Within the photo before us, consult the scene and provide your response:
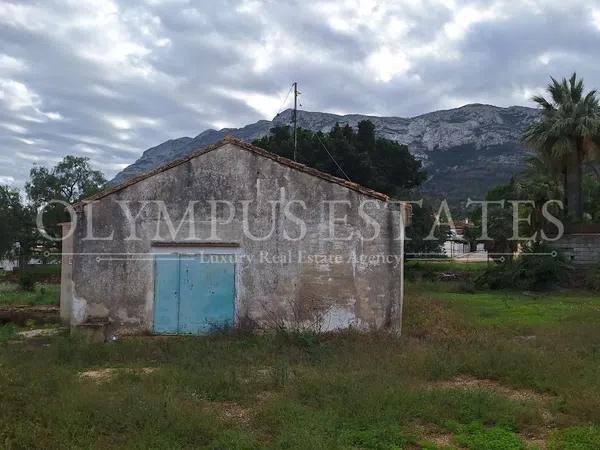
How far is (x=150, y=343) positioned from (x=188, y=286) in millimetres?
1666

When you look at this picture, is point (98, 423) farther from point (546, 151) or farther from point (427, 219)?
point (427, 219)

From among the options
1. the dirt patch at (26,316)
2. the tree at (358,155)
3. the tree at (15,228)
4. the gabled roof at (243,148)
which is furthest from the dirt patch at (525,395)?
the tree at (15,228)

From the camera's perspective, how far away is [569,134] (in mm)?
29781

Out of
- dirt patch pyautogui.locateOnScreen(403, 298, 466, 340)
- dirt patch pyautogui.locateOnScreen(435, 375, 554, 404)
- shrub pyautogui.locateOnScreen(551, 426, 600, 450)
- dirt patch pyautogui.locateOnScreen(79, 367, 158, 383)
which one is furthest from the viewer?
dirt patch pyautogui.locateOnScreen(403, 298, 466, 340)

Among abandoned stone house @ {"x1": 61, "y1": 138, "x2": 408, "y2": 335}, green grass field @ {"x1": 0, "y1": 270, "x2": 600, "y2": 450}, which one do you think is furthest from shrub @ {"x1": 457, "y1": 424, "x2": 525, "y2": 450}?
abandoned stone house @ {"x1": 61, "y1": 138, "x2": 408, "y2": 335}

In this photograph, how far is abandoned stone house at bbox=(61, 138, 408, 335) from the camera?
12414 mm

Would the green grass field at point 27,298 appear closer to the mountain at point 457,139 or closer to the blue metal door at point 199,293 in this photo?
the blue metal door at point 199,293

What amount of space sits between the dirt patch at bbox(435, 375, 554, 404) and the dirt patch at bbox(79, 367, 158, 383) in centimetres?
461

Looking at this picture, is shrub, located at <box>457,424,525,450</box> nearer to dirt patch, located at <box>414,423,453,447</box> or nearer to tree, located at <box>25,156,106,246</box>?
dirt patch, located at <box>414,423,453,447</box>

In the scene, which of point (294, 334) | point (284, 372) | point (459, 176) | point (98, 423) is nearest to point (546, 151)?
point (294, 334)

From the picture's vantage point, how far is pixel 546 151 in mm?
30734

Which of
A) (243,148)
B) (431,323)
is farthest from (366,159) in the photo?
(243,148)

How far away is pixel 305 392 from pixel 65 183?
4131 centimetres

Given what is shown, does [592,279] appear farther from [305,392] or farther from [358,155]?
[305,392]
